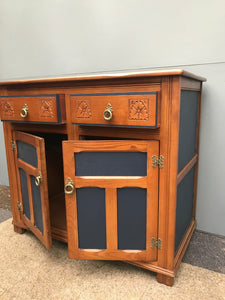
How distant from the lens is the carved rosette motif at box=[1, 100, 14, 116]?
144 cm

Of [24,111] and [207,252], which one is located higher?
[24,111]

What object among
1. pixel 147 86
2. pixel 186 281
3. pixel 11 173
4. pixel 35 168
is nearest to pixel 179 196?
pixel 186 281

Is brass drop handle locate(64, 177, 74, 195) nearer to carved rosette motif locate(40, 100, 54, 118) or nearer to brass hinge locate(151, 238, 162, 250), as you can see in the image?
carved rosette motif locate(40, 100, 54, 118)

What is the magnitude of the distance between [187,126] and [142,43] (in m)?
0.71

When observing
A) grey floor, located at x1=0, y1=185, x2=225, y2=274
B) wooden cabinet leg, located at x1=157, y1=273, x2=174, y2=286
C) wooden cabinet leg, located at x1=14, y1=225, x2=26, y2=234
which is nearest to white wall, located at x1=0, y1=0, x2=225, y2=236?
grey floor, located at x1=0, y1=185, x2=225, y2=274

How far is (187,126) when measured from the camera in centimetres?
129

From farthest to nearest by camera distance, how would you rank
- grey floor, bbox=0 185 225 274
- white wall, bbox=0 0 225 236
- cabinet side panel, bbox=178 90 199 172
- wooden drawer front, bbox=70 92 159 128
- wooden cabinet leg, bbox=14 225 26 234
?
wooden cabinet leg, bbox=14 225 26 234
white wall, bbox=0 0 225 236
grey floor, bbox=0 185 225 274
cabinet side panel, bbox=178 90 199 172
wooden drawer front, bbox=70 92 159 128

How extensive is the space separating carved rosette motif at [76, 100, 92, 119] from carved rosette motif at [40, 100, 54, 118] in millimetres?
160

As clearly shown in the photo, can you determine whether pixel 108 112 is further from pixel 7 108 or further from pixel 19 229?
pixel 19 229

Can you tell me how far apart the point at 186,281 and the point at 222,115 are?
95 centimetres

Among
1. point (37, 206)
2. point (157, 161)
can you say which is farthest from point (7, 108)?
point (157, 161)

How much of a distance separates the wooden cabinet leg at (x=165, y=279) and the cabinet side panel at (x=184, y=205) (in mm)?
148

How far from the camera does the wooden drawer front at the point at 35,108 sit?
1262 millimetres

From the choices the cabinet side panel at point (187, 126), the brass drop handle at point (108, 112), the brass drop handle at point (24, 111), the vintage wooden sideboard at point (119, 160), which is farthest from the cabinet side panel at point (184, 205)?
the brass drop handle at point (24, 111)
